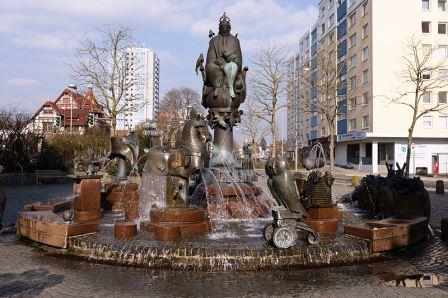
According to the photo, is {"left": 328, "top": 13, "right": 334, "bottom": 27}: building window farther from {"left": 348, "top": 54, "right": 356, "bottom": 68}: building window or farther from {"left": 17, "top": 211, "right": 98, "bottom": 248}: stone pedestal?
{"left": 17, "top": 211, "right": 98, "bottom": 248}: stone pedestal

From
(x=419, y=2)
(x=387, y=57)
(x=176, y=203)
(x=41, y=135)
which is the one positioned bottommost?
(x=176, y=203)

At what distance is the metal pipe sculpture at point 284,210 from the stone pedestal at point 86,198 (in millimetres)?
4912

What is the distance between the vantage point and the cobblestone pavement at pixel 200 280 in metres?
5.63

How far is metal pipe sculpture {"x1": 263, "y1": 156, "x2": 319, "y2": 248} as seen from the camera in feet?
23.6

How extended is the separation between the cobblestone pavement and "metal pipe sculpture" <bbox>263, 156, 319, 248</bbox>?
2.13ft

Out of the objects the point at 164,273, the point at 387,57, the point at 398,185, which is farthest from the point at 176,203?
the point at 387,57

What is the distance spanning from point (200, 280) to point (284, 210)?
76.8 inches

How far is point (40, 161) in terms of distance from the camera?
31.2m

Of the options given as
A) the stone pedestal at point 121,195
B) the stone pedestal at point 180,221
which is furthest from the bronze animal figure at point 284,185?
the stone pedestal at point 121,195

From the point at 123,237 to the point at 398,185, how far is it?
684 cm

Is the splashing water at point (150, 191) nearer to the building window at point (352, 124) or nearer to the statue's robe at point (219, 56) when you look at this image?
the statue's robe at point (219, 56)

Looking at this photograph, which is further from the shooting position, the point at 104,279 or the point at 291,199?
the point at 291,199

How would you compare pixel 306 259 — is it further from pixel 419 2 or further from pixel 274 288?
pixel 419 2

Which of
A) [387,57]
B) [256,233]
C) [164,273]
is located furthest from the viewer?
[387,57]
